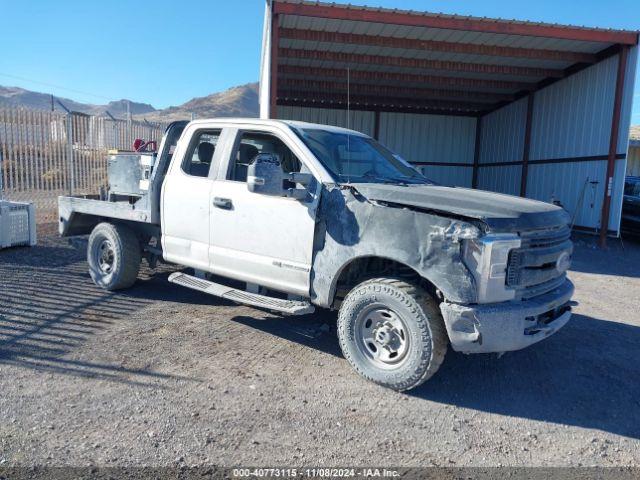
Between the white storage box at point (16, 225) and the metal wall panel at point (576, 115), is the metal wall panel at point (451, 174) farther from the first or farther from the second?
the white storage box at point (16, 225)

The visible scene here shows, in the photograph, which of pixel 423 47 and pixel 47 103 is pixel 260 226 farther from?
pixel 47 103

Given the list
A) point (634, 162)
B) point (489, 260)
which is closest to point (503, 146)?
point (634, 162)

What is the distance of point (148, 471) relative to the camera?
298 cm

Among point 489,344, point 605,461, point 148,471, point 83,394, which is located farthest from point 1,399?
point 605,461

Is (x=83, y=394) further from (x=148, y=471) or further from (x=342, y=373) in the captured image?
(x=342, y=373)

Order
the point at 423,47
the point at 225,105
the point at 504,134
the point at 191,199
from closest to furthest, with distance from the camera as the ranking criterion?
the point at 191,199 < the point at 423,47 < the point at 504,134 < the point at 225,105

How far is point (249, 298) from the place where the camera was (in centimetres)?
496

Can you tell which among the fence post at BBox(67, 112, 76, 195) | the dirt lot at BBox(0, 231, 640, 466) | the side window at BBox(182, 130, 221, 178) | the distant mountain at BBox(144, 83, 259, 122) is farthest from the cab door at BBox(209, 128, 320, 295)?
the distant mountain at BBox(144, 83, 259, 122)

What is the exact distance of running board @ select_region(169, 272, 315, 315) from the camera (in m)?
4.61

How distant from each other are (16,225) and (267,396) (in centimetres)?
711

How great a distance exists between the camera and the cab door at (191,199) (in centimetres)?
538

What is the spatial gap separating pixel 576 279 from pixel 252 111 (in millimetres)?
80341

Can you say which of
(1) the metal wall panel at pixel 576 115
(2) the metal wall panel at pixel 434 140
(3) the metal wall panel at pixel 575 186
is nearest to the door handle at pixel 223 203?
(3) the metal wall panel at pixel 575 186

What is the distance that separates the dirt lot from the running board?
437mm
